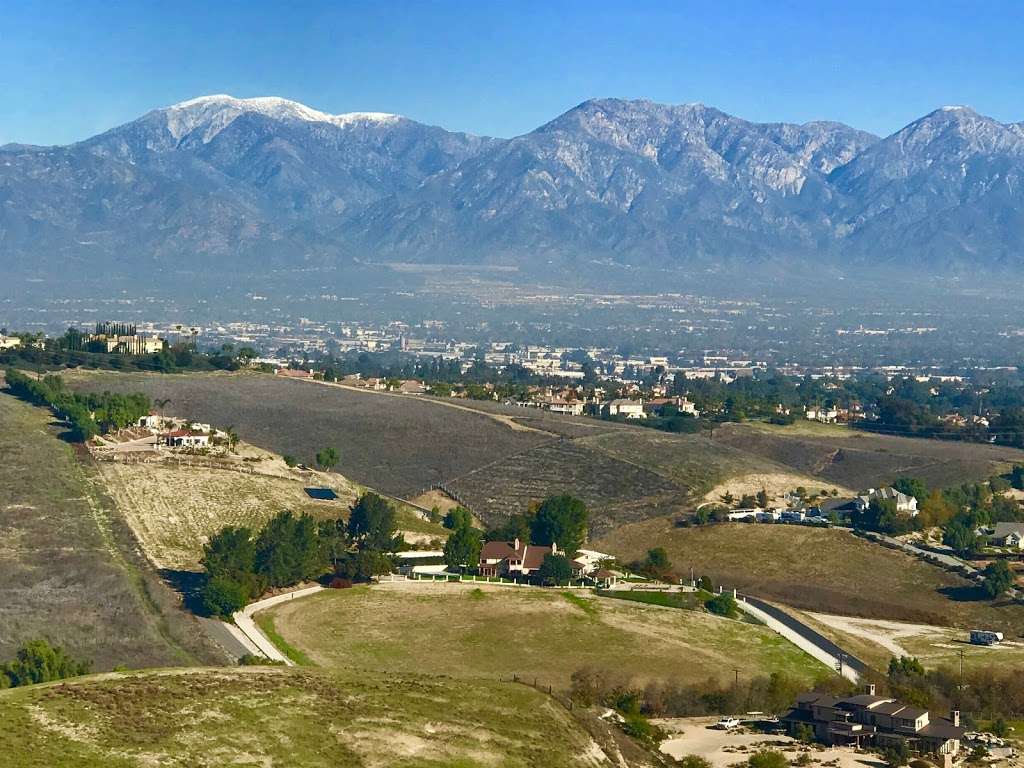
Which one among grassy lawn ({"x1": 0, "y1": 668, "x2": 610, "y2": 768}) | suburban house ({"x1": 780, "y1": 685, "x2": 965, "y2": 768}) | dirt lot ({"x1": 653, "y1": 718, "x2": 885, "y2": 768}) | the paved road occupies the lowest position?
the paved road

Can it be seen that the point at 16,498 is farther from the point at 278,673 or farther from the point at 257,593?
the point at 278,673

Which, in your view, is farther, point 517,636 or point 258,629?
point 517,636

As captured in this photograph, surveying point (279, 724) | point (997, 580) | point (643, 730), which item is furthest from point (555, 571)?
point (279, 724)

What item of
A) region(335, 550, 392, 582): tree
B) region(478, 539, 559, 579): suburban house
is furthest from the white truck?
region(335, 550, 392, 582): tree

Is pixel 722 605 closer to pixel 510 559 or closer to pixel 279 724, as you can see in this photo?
pixel 510 559

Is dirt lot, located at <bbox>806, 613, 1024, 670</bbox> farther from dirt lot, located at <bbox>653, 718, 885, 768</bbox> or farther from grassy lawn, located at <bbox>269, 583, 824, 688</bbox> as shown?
dirt lot, located at <bbox>653, 718, 885, 768</bbox>
